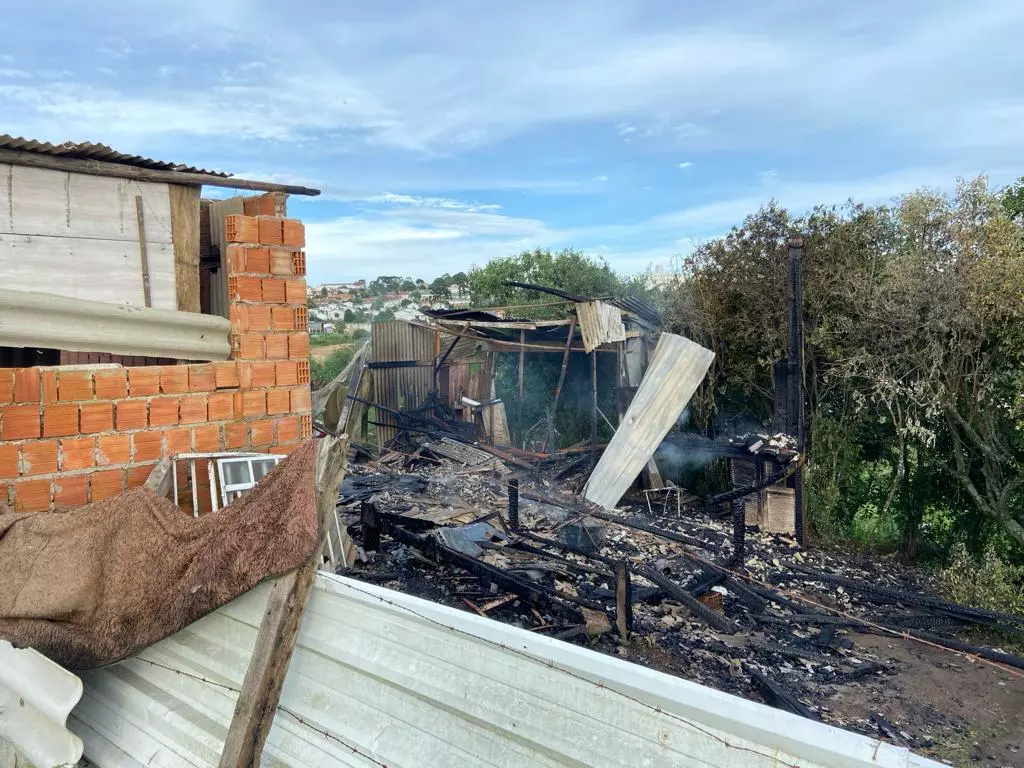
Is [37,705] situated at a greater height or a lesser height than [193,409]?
lesser

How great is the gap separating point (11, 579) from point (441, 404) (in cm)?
1226

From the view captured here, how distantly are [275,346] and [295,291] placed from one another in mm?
317

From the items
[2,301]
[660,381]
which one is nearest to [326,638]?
[2,301]

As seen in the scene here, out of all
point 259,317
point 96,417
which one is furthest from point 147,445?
point 259,317

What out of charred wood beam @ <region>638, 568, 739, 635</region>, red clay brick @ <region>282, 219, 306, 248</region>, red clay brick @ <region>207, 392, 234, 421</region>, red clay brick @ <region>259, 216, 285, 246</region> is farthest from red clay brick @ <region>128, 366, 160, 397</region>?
charred wood beam @ <region>638, 568, 739, 635</region>

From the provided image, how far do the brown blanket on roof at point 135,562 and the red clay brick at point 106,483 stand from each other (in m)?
0.30

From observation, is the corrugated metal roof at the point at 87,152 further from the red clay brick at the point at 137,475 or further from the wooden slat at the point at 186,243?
the red clay brick at the point at 137,475

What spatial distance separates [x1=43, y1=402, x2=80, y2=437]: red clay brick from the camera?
9.04 ft

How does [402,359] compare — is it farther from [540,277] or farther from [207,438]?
[207,438]

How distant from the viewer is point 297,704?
2.04 m

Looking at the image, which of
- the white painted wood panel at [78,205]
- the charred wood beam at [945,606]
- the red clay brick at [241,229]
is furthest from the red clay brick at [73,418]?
the charred wood beam at [945,606]

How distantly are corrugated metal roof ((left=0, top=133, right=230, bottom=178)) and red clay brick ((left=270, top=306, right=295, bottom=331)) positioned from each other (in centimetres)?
76

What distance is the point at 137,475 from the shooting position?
300 centimetres

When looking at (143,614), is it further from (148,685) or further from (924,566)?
(924,566)
